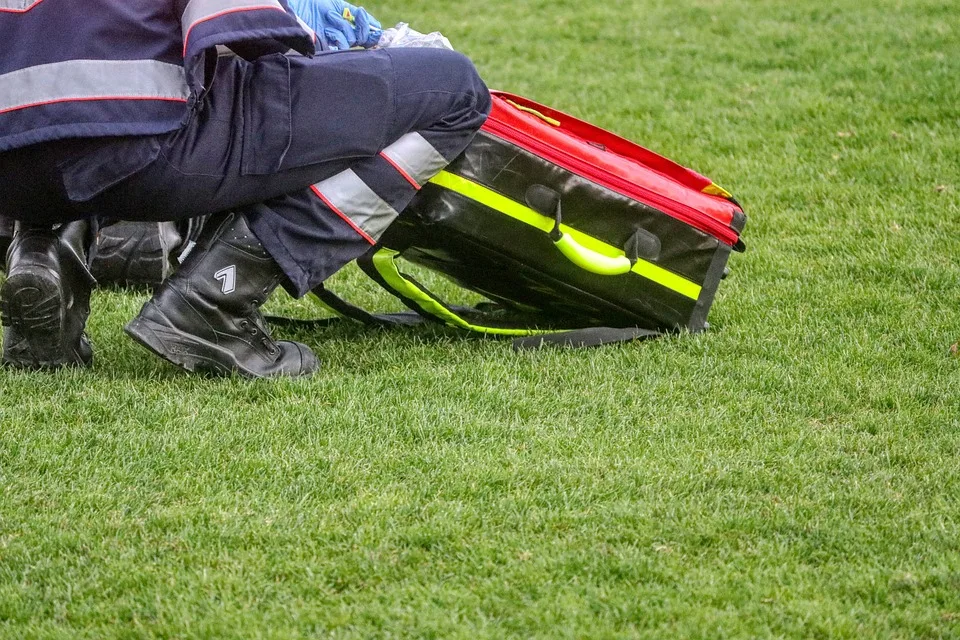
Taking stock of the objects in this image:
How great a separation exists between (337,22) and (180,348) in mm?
1011

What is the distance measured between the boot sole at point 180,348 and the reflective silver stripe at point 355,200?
0.51 meters

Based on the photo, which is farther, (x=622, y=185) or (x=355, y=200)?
(x=622, y=185)

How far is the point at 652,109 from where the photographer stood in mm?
6320

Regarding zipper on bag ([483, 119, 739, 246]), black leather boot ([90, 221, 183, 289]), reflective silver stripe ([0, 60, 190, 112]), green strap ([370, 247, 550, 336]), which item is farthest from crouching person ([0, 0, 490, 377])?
black leather boot ([90, 221, 183, 289])

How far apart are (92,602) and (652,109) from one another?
4.58 m

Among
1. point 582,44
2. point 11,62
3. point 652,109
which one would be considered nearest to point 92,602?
point 11,62

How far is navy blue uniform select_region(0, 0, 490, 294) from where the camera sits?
2.84 meters

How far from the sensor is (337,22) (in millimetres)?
3434

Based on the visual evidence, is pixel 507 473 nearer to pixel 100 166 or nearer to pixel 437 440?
pixel 437 440

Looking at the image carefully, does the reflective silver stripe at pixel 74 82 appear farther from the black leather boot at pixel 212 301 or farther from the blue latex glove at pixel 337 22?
the blue latex glove at pixel 337 22

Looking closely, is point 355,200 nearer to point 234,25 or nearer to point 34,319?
point 234,25

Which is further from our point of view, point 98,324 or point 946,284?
point 946,284

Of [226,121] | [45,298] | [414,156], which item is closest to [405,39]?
[414,156]

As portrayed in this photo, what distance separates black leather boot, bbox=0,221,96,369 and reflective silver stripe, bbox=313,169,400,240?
2.51 feet
